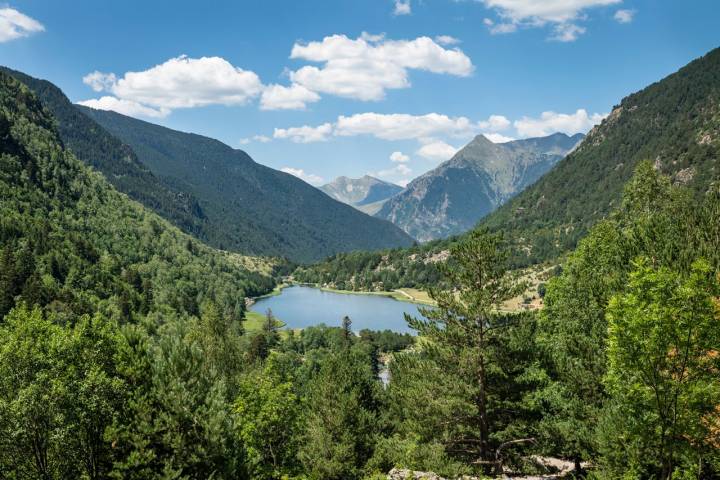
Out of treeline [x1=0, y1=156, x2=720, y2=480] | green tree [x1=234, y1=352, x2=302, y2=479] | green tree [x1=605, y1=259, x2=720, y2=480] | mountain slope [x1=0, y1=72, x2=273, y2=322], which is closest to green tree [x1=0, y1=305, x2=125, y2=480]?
treeline [x1=0, y1=156, x2=720, y2=480]

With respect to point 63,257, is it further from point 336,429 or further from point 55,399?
point 55,399

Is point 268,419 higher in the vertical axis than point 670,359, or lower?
lower

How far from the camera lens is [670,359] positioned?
2022 cm

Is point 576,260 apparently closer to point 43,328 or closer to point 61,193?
point 43,328

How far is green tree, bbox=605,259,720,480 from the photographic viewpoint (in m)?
Result: 19.5

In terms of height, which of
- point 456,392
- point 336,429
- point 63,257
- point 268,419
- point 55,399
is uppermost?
point 55,399

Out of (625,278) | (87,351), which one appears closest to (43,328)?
(87,351)

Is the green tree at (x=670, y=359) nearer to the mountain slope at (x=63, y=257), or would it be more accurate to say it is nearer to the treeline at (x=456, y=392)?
the treeline at (x=456, y=392)

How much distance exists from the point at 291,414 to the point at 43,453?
17.4 m

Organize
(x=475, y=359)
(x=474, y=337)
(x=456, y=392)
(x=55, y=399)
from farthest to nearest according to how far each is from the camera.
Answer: (x=474, y=337), (x=456, y=392), (x=475, y=359), (x=55, y=399)

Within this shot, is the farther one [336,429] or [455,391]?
[336,429]

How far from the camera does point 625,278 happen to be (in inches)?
→ 1410

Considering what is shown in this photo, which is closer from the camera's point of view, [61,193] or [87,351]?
[87,351]

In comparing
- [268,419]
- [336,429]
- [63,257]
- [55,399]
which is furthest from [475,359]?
[63,257]
